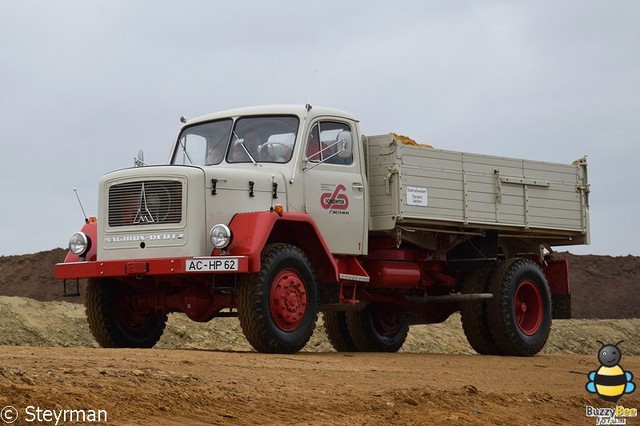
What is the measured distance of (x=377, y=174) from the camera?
16.2m

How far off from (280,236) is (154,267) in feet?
5.92

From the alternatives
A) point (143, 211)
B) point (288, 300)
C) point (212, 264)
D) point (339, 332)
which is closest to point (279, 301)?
point (288, 300)

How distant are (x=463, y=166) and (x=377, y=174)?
5.27ft

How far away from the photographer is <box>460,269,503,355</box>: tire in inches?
690

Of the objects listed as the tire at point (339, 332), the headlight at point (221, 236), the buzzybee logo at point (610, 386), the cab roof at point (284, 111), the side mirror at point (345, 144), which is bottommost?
the buzzybee logo at point (610, 386)

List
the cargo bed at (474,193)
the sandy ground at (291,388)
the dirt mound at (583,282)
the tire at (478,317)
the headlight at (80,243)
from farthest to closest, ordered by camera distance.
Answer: the dirt mound at (583,282), the tire at (478,317), the cargo bed at (474,193), the headlight at (80,243), the sandy ground at (291,388)

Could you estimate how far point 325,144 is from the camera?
15.6 m

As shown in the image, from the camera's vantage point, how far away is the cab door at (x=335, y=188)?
15.1 meters

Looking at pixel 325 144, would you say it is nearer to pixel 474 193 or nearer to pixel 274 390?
pixel 474 193

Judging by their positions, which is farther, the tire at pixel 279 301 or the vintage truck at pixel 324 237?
the vintage truck at pixel 324 237

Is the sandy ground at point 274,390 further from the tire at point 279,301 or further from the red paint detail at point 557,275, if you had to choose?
the red paint detail at point 557,275

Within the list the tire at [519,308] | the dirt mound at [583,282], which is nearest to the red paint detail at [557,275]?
the tire at [519,308]

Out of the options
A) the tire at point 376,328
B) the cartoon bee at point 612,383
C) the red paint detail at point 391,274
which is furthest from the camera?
the tire at point 376,328

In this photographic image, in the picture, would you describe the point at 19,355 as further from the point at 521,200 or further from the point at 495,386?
the point at 521,200
